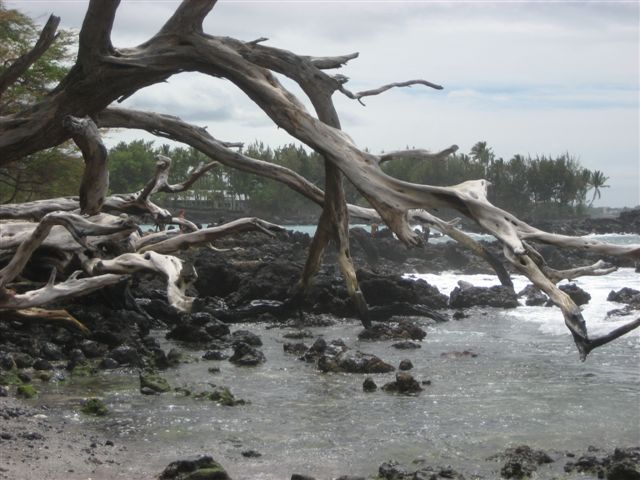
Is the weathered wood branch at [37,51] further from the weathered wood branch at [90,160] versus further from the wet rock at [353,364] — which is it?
the wet rock at [353,364]

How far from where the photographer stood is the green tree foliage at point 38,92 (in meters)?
24.4

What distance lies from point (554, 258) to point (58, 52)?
52.4 feet

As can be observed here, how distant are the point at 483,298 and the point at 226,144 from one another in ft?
36.6

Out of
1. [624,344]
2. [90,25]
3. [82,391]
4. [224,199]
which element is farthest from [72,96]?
[224,199]

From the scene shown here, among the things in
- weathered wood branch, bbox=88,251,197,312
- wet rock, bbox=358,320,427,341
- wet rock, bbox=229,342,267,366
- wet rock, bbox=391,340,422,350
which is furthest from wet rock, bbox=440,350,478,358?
weathered wood branch, bbox=88,251,197,312

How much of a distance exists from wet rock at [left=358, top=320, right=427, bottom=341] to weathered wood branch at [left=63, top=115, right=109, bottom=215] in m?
6.95

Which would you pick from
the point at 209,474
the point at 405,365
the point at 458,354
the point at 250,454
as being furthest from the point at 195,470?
the point at 458,354

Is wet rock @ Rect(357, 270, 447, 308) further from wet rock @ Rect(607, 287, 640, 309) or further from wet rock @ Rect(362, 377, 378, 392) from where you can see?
wet rock @ Rect(362, 377, 378, 392)

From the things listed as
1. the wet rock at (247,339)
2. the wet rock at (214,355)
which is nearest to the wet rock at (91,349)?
the wet rock at (214,355)

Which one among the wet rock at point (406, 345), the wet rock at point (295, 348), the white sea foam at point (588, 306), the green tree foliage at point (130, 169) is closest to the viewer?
the wet rock at point (295, 348)

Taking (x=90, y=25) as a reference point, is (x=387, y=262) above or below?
below

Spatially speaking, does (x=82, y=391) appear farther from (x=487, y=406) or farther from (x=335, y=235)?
(x=487, y=406)

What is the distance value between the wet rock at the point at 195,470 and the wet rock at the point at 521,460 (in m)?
2.18

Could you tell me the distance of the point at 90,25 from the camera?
9438mm
